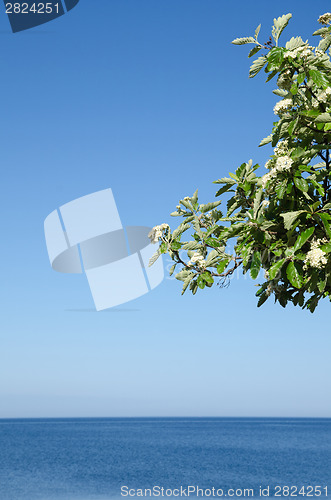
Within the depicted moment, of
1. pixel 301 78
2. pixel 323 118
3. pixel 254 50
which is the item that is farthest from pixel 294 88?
pixel 254 50

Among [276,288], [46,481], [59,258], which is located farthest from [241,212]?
[46,481]

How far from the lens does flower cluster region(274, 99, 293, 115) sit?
5699mm

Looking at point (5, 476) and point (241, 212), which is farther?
point (5, 476)

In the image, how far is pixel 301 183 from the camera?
553cm

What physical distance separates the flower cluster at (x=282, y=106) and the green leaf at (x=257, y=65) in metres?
0.44

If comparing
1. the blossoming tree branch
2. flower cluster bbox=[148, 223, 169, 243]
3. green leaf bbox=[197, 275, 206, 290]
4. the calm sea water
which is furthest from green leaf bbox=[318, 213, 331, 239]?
the calm sea water

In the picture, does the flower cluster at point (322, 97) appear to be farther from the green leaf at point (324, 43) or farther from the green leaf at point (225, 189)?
the green leaf at point (225, 189)

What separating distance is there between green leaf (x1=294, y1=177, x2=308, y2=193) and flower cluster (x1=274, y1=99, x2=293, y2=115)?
2.79 feet

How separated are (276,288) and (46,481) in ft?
239

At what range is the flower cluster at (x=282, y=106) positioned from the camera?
5.70 metres

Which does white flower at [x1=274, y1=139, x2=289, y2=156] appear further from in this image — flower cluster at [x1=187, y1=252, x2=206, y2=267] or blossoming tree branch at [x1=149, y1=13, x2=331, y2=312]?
flower cluster at [x1=187, y1=252, x2=206, y2=267]

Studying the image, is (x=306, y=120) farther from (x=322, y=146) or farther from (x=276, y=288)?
(x=276, y=288)

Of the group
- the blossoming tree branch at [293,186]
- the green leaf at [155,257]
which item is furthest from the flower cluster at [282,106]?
the green leaf at [155,257]

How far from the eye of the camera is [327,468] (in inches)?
3433
